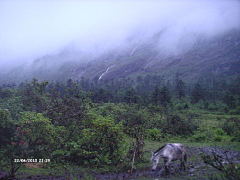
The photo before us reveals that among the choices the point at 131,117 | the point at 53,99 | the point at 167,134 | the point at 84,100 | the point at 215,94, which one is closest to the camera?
the point at 53,99

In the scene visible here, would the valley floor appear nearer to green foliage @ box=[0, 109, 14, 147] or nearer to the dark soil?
the dark soil

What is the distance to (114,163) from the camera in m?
7.68

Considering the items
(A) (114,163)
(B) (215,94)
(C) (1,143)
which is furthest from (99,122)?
(B) (215,94)

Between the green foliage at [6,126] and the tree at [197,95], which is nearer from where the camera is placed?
the green foliage at [6,126]

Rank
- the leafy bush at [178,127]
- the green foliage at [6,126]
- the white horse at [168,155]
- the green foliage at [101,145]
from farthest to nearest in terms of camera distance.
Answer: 1. the leafy bush at [178,127]
2. the green foliage at [6,126]
3. the green foliage at [101,145]
4. the white horse at [168,155]

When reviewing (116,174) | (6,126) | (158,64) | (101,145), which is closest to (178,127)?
(101,145)

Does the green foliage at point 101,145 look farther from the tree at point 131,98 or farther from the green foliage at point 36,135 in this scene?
the tree at point 131,98

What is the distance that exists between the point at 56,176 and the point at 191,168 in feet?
18.4

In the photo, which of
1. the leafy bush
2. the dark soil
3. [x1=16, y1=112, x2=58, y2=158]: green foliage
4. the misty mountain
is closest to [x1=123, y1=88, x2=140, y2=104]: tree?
the leafy bush

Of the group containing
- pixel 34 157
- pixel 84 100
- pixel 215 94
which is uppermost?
pixel 215 94

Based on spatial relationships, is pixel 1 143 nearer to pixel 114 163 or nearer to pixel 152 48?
pixel 114 163

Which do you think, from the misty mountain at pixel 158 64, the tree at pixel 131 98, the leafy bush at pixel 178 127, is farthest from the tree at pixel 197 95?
the misty mountain at pixel 158 64

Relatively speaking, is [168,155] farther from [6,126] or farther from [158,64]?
[158,64]

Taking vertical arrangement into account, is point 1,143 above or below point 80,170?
above
